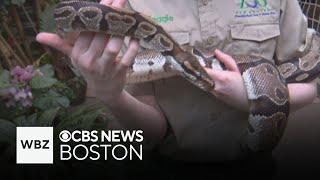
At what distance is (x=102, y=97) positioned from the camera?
1781 millimetres

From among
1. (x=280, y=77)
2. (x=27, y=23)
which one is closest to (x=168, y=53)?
(x=280, y=77)

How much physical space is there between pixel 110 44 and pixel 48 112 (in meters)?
1.07

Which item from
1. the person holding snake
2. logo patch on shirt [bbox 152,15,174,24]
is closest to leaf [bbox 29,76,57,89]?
the person holding snake

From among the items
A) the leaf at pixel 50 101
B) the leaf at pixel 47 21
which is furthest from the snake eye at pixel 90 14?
the leaf at pixel 47 21

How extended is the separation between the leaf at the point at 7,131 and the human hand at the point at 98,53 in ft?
2.88

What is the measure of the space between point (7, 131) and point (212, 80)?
1.08 metres

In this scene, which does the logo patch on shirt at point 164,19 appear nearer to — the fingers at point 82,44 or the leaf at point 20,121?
the fingers at point 82,44

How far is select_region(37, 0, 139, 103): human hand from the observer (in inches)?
62.4

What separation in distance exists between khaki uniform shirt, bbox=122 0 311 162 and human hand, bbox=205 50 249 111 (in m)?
0.08

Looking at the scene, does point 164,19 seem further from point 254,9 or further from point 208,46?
point 254,9

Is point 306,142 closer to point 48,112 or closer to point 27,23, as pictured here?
point 48,112

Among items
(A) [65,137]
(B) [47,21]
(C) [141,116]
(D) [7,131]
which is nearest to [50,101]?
(D) [7,131]

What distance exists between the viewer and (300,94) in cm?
194

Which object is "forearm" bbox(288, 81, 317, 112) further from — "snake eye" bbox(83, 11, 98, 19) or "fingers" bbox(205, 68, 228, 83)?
"snake eye" bbox(83, 11, 98, 19)
